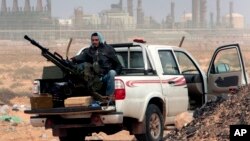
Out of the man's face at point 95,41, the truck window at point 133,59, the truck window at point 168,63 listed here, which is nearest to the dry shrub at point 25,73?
the truck window at point 168,63

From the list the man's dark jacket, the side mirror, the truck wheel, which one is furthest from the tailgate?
the side mirror

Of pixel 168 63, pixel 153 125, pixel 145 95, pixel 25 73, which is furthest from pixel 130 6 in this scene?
pixel 145 95

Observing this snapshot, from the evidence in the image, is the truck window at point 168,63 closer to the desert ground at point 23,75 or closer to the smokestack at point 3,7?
the desert ground at point 23,75

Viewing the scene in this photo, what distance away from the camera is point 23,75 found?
52.7 m

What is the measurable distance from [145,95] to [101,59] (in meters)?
0.93

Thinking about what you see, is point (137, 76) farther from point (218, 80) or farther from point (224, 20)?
point (224, 20)

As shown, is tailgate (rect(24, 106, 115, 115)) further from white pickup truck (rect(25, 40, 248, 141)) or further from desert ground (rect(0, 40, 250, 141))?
desert ground (rect(0, 40, 250, 141))

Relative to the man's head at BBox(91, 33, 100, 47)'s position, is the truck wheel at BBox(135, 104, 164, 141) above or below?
below

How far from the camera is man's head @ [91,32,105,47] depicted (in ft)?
30.3

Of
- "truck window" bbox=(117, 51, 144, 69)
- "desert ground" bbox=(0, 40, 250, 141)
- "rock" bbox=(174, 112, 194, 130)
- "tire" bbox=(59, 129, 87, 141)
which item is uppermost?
"truck window" bbox=(117, 51, 144, 69)

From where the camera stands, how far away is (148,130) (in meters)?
9.16

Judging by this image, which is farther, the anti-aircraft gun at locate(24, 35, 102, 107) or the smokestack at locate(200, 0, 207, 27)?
the smokestack at locate(200, 0, 207, 27)

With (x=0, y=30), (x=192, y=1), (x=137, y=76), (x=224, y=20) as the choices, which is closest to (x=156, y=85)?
(x=137, y=76)

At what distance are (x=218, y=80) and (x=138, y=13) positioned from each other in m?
132
